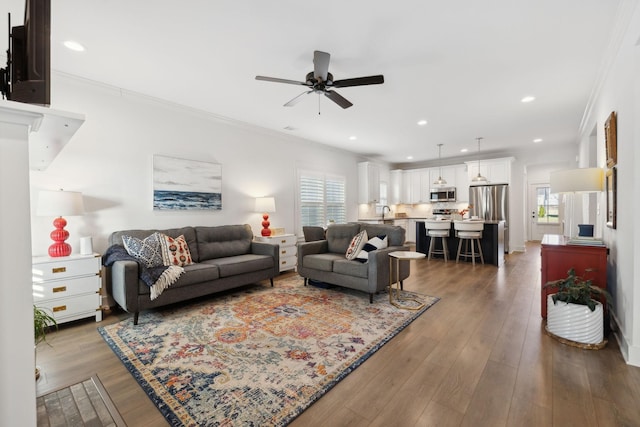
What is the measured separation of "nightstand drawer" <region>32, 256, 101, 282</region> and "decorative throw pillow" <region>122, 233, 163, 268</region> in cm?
32

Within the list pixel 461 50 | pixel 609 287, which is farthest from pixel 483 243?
pixel 461 50

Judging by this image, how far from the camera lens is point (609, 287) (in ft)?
9.60

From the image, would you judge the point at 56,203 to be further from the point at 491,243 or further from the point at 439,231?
the point at 491,243

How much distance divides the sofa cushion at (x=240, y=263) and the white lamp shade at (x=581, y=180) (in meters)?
3.68

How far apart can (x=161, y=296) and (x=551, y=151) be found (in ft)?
29.1

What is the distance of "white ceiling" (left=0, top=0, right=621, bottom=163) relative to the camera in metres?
2.26

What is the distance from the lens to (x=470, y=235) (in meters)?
5.78

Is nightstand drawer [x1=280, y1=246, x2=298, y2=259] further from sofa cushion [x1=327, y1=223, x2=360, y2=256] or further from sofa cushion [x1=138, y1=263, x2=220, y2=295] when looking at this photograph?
sofa cushion [x1=138, y1=263, x2=220, y2=295]

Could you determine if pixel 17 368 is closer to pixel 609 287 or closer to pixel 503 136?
pixel 609 287

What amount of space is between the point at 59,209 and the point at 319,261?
9.64 feet

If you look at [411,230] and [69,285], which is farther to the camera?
[411,230]

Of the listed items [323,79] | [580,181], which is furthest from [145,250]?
[580,181]

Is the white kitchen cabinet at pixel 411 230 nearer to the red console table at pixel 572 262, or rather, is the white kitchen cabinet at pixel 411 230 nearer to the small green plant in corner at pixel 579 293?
the red console table at pixel 572 262

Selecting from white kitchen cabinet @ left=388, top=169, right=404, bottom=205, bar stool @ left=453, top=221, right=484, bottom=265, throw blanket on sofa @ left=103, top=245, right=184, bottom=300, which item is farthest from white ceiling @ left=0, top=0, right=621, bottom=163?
white kitchen cabinet @ left=388, top=169, right=404, bottom=205
